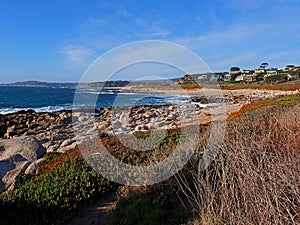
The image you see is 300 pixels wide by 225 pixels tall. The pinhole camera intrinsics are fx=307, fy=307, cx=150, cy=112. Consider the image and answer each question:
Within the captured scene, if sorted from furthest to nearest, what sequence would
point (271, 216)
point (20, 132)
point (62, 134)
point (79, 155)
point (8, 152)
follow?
1. point (20, 132)
2. point (62, 134)
3. point (8, 152)
4. point (79, 155)
5. point (271, 216)

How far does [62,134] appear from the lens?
18.3 metres

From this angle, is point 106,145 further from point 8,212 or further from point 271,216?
point 271,216

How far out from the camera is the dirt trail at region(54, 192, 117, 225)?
475 centimetres

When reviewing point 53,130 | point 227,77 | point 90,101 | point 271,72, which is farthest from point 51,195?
point 271,72

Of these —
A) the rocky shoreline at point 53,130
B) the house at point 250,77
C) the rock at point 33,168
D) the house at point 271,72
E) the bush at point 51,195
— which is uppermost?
the house at point 271,72

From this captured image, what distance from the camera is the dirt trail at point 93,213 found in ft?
15.6

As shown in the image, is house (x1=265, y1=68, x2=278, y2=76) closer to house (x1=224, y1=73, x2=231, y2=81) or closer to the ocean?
house (x1=224, y1=73, x2=231, y2=81)

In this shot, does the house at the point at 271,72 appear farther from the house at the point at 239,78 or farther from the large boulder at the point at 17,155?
the large boulder at the point at 17,155

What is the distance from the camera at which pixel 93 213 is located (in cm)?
499

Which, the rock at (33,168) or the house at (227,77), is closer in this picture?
the rock at (33,168)

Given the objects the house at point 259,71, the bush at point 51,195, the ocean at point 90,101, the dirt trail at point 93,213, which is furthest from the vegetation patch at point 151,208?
the house at point 259,71

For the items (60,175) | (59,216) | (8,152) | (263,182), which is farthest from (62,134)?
(263,182)

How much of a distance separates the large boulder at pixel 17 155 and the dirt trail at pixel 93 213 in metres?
2.82

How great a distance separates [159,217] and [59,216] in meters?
1.74
